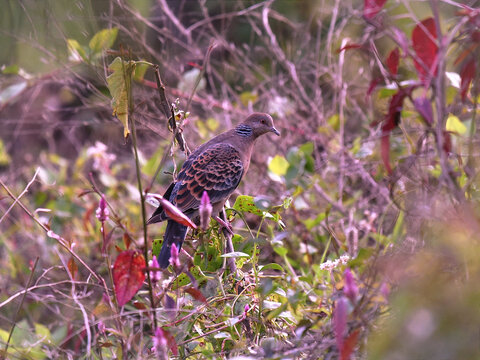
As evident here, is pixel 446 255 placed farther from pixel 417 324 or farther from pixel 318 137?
pixel 318 137

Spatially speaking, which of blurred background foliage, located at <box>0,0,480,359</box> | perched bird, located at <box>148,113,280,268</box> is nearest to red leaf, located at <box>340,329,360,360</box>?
blurred background foliage, located at <box>0,0,480,359</box>

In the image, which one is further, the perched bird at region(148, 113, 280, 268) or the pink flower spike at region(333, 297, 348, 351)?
the perched bird at region(148, 113, 280, 268)

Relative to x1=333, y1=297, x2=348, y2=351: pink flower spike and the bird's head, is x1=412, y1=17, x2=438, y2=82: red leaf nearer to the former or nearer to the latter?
x1=333, y1=297, x2=348, y2=351: pink flower spike

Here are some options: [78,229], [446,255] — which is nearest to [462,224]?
[446,255]

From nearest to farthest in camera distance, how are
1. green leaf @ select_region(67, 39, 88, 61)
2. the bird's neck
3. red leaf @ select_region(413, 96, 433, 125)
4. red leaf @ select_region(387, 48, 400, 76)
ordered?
1. red leaf @ select_region(413, 96, 433, 125)
2. red leaf @ select_region(387, 48, 400, 76)
3. green leaf @ select_region(67, 39, 88, 61)
4. the bird's neck

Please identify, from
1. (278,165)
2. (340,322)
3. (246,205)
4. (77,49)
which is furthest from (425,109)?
(77,49)

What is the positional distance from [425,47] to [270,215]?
30.8 inches

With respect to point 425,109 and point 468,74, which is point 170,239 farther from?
point 468,74

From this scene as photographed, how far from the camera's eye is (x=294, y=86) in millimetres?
4359

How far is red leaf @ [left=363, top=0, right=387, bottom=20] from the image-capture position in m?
1.71

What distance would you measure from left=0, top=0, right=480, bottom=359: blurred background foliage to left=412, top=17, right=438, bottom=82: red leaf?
0.10 metres

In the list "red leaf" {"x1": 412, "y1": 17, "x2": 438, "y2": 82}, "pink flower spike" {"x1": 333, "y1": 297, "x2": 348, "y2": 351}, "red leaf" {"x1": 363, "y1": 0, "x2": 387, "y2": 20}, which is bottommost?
"pink flower spike" {"x1": 333, "y1": 297, "x2": 348, "y2": 351}

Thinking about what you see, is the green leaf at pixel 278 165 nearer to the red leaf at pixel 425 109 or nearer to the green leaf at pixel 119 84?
the green leaf at pixel 119 84

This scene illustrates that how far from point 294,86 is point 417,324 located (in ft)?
11.1
